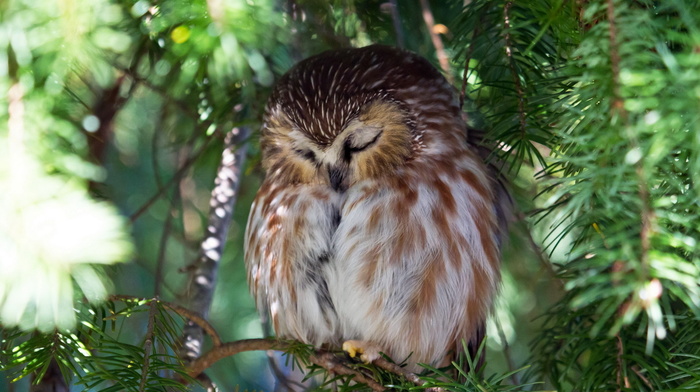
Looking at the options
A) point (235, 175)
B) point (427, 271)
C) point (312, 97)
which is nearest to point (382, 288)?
point (427, 271)

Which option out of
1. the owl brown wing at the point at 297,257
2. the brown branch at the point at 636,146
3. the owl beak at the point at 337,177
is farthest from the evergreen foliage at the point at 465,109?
the owl beak at the point at 337,177

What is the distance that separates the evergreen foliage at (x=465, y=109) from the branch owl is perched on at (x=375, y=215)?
135 millimetres

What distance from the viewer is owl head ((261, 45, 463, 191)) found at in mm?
1770

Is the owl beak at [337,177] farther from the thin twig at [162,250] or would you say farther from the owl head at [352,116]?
the thin twig at [162,250]

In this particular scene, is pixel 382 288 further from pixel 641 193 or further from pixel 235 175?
pixel 641 193

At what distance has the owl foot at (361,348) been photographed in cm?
173

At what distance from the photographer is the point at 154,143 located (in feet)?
7.23

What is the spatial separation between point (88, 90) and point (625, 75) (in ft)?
5.04

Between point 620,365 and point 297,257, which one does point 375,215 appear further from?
point 620,365

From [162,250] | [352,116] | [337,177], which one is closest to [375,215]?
[337,177]

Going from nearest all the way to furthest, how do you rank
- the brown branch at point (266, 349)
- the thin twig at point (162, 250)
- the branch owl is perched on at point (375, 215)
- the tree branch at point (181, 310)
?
the tree branch at point (181, 310) < the brown branch at point (266, 349) < the branch owl is perched on at point (375, 215) < the thin twig at point (162, 250)

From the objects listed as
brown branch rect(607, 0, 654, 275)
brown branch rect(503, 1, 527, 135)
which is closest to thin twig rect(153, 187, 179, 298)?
brown branch rect(503, 1, 527, 135)

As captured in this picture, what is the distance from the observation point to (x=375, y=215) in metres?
1.76

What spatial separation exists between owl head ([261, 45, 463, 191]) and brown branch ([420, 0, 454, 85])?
0.37 feet
